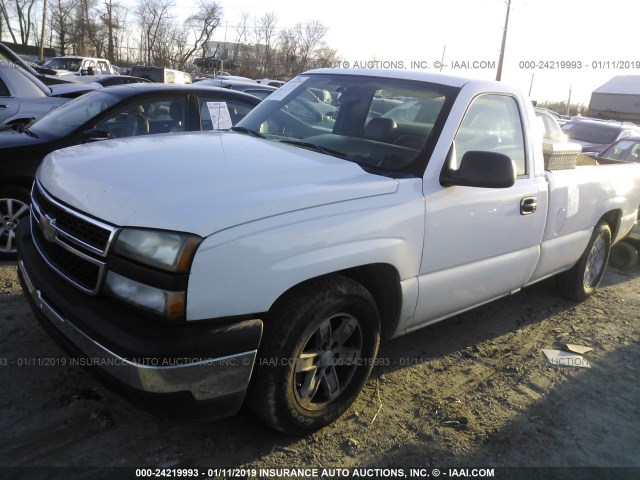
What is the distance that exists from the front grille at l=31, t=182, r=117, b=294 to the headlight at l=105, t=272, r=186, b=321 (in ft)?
0.26

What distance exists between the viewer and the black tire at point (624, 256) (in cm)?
659

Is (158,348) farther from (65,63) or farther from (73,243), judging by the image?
(65,63)

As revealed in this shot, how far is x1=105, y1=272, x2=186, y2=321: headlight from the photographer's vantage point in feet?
6.81

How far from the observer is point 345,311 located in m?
2.66

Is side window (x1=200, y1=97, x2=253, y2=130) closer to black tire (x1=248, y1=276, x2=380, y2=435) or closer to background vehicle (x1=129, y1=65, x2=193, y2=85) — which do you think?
black tire (x1=248, y1=276, x2=380, y2=435)

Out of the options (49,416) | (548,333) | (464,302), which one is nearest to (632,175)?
(548,333)

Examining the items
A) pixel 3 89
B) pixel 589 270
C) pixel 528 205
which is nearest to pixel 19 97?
pixel 3 89

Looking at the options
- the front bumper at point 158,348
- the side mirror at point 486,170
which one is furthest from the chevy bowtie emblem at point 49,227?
the side mirror at point 486,170

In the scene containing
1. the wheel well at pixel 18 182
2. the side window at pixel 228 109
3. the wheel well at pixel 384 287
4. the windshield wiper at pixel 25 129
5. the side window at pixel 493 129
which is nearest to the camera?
the wheel well at pixel 384 287

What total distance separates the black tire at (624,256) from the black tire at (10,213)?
6709mm

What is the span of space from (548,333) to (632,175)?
2.00 m

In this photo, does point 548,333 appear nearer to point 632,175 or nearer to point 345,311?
point 632,175

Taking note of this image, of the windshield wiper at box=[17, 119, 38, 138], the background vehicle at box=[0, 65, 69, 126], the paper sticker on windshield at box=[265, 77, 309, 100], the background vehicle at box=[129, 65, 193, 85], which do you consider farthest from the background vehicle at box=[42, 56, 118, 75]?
the paper sticker on windshield at box=[265, 77, 309, 100]

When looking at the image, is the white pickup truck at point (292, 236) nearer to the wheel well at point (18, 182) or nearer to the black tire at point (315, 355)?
the black tire at point (315, 355)
